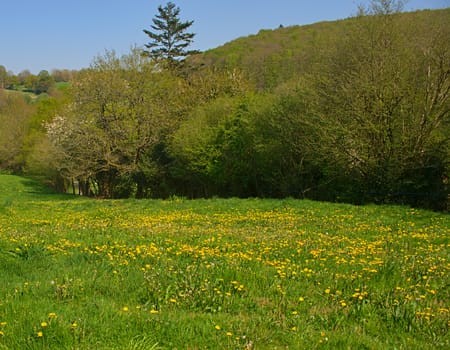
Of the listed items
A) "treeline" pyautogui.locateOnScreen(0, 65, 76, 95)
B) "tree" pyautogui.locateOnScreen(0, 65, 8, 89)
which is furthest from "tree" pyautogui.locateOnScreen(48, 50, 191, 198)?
"tree" pyautogui.locateOnScreen(0, 65, 8, 89)

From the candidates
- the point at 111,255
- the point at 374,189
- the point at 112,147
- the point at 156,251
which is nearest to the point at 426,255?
the point at 156,251

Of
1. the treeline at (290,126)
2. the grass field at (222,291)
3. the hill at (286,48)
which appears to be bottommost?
the grass field at (222,291)

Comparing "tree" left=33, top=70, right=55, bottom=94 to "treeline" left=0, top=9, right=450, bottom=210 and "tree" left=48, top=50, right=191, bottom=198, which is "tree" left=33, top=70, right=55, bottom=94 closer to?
"treeline" left=0, top=9, right=450, bottom=210

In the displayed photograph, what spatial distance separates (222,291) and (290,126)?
22.3 metres

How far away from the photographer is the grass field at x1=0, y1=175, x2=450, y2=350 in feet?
14.1

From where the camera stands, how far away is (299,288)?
20.3ft

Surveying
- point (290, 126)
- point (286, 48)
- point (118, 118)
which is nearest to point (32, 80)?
point (286, 48)

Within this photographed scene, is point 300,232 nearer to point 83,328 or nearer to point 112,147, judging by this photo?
point 83,328

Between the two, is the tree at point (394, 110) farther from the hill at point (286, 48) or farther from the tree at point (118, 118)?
the tree at point (118, 118)

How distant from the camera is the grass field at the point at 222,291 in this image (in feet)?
14.1

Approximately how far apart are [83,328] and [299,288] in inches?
125

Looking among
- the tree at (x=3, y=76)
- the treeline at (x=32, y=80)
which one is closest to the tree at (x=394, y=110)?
the treeline at (x=32, y=80)

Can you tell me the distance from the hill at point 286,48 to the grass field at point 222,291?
16050 mm

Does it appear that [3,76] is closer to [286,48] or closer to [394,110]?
[286,48]
